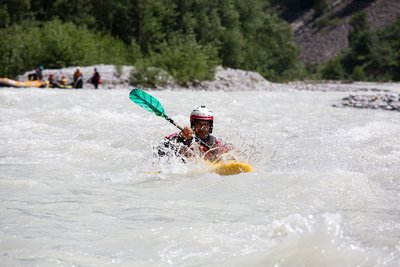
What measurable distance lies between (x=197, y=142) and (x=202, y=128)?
0.17 m

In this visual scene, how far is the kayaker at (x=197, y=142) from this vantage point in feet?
22.0

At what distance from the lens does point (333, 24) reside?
96.0m

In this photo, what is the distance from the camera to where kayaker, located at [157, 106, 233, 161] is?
6.71 meters

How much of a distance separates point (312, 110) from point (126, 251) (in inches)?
513

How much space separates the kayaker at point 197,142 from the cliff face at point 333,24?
80015mm

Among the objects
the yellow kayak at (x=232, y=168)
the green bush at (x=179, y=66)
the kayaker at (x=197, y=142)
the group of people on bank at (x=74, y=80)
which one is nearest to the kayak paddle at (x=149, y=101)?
the kayaker at (x=197, y=142)

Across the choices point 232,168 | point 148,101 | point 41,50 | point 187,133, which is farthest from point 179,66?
point 232,168

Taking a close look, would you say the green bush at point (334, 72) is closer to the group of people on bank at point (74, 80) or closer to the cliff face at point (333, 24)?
the cliff face at point (333, 24)

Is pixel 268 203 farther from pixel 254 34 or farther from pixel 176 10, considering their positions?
pixel 254 34

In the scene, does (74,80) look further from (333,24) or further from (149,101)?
(333,24)

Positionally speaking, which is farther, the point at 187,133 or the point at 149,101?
the point at 149,101

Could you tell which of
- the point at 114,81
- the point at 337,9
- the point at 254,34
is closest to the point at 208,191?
the point at 114,81

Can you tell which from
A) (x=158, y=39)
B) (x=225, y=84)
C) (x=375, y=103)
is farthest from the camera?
(x=158, y=39)

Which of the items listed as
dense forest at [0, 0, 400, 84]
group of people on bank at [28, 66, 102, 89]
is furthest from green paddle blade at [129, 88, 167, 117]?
dense forest at [0, 0, 400, 84]
